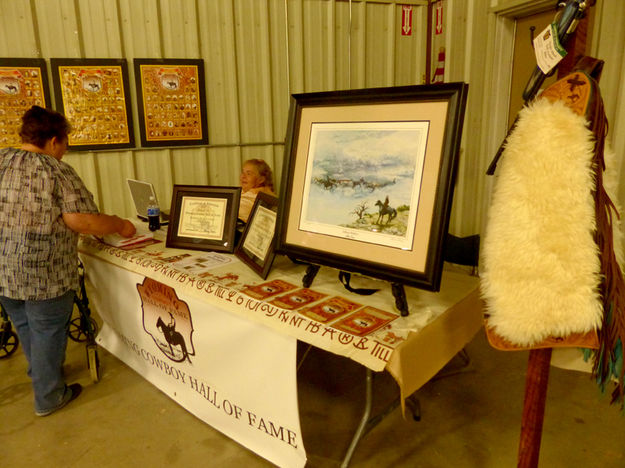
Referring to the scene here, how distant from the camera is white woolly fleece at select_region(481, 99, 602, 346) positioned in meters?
0.89

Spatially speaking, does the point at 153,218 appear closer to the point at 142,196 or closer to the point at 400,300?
the point at 142,196

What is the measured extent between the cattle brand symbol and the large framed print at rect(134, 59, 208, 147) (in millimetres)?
1885

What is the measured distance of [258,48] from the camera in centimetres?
361

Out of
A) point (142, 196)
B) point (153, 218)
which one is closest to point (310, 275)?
point (153, 218)

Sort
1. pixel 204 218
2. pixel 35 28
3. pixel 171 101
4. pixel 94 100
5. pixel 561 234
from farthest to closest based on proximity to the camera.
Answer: pixel 171 101, pixel 94 100, pixel 35 28, pixel 204 218, pixel 561 234

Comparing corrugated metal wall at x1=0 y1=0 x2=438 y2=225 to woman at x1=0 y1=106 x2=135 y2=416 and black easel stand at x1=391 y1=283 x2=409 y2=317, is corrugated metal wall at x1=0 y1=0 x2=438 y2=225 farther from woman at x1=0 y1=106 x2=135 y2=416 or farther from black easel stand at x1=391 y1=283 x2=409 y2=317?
black easel stand at x1=391 y1=283 x2=409 y2=317

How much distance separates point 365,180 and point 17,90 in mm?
3028

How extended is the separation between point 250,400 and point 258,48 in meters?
2.95

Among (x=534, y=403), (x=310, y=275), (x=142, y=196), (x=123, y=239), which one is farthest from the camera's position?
(x=142, y=196)

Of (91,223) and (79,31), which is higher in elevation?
(79,31)

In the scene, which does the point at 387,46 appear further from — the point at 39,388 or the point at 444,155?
the point at 39,388

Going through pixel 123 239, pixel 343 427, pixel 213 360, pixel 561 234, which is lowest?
pixel 343 427

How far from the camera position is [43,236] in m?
1.87

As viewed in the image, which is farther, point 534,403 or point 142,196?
point 142,196
